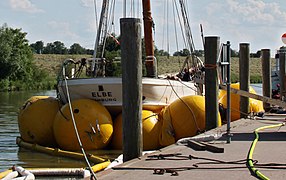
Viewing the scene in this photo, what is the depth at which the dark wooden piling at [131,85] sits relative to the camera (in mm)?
9070

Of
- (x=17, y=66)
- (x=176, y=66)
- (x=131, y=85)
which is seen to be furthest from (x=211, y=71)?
(x=176, y=66)

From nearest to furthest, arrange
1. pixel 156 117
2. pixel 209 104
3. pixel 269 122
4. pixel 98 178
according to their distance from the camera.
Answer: pixel 98 178 → pixel 209 104 → pixel 269 122 → pixel 156 117

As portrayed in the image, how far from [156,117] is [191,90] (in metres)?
3.51

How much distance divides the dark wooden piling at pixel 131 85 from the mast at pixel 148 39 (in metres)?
9.60

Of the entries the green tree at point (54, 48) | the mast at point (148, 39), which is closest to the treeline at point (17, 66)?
the mast at point (148, 39)

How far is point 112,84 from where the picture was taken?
637 inches

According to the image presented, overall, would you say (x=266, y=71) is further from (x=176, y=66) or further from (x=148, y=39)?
(x=176, y=66)

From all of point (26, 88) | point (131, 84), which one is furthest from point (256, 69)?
point (131, 84)

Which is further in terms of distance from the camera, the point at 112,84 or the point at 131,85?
the point at 112,84

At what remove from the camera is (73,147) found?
15.5 metres

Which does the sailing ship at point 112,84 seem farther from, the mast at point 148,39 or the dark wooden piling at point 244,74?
the dark wooden piling at point 244,74

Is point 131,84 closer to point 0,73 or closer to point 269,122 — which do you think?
point 269,122

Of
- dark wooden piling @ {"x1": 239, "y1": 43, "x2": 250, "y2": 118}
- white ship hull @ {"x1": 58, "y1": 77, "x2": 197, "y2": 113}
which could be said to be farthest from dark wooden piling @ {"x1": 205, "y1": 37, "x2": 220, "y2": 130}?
dark wooden piling @ {"x1": 239, "y1": 43, "x2": 250, "y2": 118}

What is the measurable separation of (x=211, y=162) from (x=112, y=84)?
7819mm
